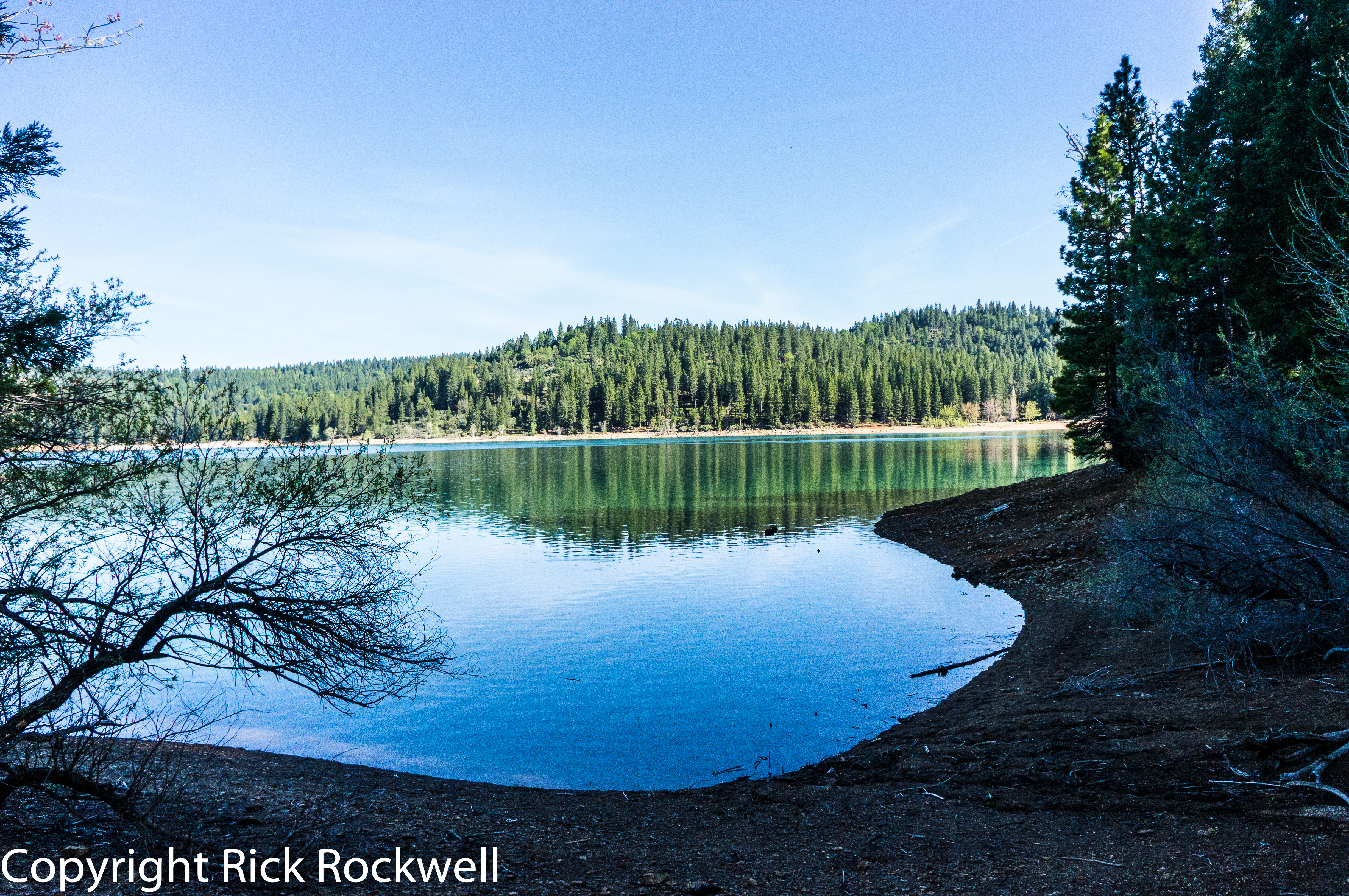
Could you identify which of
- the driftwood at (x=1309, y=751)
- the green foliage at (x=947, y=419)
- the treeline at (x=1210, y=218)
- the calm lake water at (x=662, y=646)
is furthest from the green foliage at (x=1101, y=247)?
the green foliage at (x=947, y=419)

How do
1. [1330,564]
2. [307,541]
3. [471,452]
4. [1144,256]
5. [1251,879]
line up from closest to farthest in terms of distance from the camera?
1. [1251,879]
2. [307,541]
3. [1330,564]
4. [1144,256]
5. [471,452]

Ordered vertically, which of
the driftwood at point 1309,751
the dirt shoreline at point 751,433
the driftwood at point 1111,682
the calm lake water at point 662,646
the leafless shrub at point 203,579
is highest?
the dirt shoreline at point 751,433

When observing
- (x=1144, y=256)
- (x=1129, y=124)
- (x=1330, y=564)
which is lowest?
(x=1330, y=564)

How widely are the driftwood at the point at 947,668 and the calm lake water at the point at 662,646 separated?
0.30 metres

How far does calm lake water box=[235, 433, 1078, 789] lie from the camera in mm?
13180

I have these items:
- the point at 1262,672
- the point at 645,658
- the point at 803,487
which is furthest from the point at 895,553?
the point at 803,487

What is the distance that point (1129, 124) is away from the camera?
34656 mm

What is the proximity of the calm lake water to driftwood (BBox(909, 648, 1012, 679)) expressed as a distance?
298 mm

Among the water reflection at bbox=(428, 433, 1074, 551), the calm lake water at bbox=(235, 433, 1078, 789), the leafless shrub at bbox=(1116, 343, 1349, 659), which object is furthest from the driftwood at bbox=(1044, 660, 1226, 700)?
the water reflection at bbox=(428, 433, 1074, 551)

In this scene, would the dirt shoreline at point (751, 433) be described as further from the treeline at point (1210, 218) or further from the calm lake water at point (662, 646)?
the treeline at point (1210, 218)

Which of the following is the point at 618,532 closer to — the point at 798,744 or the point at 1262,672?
the point at 798,744

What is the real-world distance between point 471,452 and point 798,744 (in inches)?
4502

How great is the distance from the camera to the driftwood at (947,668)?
54.4 feet

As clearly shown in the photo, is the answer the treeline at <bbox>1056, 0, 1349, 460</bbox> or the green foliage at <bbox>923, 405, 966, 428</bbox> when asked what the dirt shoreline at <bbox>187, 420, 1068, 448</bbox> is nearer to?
the green foliage at <bbox>923, 405, 966, 428</bbox>
